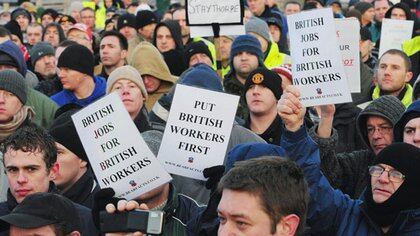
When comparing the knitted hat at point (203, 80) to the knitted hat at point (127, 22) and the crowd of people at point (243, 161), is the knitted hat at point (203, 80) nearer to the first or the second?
the crowd of people at point (243, 161)

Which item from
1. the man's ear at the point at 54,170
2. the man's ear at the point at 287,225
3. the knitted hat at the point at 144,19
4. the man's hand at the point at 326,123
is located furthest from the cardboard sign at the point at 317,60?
the knitted hat at the point at 144,19

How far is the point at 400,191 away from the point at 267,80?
2844 millimetres

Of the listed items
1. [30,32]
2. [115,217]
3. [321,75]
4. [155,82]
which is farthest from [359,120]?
[30,32]

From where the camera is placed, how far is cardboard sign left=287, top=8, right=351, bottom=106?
22.2 feet

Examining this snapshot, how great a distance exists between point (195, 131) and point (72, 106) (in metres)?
2.95

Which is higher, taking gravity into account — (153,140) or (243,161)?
(243,161)

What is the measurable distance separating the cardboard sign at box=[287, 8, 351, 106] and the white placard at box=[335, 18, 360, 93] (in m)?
1.53

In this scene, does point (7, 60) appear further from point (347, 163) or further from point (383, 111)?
point (347, 163)

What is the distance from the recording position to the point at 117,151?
579 centimetres

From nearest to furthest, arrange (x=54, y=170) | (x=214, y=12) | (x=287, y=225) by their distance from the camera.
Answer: (x=287, y=225)
(x=54, y=170)
(x=214, y=12)

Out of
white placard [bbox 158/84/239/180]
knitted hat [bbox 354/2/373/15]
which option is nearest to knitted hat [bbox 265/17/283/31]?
knitted hat [bbox 354/2/373/15]

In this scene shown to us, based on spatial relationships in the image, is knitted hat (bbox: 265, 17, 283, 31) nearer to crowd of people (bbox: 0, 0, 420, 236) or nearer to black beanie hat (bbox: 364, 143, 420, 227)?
crowd of people (bbox: 0, 0, 420, 236)

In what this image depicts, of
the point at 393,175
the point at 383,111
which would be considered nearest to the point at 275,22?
the point at 383,111

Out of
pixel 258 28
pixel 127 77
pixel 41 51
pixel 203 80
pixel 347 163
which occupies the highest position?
pixel 203 80
